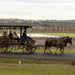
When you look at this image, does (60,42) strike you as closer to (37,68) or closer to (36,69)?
(37,68)

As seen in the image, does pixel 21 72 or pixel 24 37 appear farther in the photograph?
pixel 24 37

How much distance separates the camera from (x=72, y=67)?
69.1 ft

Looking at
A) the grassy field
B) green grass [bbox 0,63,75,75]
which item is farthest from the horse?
green grass [bbox 0,63,75,75]

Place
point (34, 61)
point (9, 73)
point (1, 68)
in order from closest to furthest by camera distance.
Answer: point (9, 73)
point (1, 68)
point (34, 61)

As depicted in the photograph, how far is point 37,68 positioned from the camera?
20.3 meters

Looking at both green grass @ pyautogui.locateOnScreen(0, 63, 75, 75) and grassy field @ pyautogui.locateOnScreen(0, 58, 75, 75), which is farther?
grassy field @ pyautogui.locateOnScreen(0, 58, 75, 75)

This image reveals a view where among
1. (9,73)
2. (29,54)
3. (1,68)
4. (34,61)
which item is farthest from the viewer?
(29,54)

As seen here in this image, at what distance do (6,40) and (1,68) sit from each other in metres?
Result: 8.94

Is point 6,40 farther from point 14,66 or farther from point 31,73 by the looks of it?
point 31,73

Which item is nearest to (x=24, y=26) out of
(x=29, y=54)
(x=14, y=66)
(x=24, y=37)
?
(x=24, y=37)

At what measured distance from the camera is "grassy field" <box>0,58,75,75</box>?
1867cm

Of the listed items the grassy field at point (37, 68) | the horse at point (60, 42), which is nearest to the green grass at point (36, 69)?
the grassy field at point (37, 68)

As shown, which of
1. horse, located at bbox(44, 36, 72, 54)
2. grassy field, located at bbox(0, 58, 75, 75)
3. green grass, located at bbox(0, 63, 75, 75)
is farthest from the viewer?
horse, located at bbox(44, 36, 72, 54)

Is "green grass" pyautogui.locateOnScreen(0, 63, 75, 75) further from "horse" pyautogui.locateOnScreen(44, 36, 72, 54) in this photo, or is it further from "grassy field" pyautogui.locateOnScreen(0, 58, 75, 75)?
"horse" pyautogui.locateOnScreen(44, 36, 72, 54)
